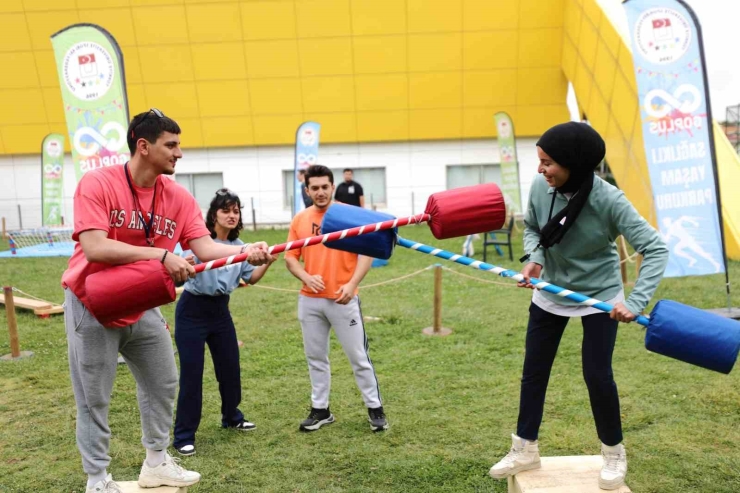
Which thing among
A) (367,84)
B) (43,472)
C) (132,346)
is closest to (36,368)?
(43,472)

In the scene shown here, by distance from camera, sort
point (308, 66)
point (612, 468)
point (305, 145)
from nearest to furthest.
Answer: point (612, 468) → point (305, 145) → point (308, 66)

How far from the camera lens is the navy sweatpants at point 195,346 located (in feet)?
14.2

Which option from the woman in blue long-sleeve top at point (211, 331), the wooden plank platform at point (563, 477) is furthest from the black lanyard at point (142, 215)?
the wooden plank platform at point (563, 477)

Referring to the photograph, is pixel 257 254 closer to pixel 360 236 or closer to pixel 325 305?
pixel 360 236

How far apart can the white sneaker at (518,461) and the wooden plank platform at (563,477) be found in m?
0.04

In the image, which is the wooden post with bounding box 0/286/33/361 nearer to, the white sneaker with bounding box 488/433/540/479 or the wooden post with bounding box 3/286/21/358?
the wooden post with bounding box 3/286/21/358

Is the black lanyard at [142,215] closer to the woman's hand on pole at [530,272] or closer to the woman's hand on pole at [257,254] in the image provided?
the woman's hand on pole at [257,254]

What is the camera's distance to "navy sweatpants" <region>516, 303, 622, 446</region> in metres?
3.19

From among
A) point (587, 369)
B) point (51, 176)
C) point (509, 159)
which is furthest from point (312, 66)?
point (587, 369)

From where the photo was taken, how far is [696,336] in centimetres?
296

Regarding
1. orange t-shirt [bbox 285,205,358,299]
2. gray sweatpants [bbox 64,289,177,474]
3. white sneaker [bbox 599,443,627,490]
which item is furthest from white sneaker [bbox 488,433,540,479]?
gray sweatpants [bbox 64,289,177,474]

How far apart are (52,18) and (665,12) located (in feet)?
63.6

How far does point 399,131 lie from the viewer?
21328 millimetres

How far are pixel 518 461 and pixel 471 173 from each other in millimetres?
19271
